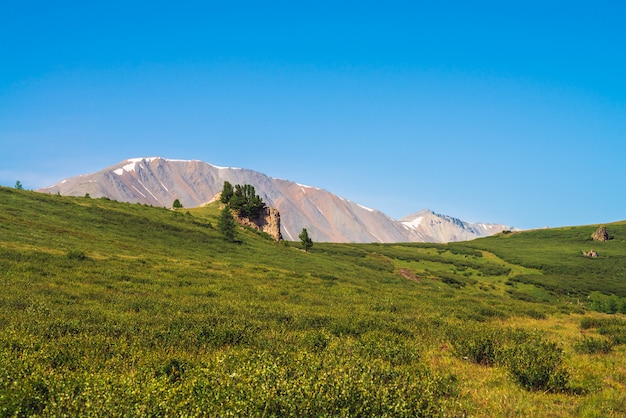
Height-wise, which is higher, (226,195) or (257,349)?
(226,195)

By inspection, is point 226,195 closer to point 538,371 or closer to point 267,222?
point 267,222

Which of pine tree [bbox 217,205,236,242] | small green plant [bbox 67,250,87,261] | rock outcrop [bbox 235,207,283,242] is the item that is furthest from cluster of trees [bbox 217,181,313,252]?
small green plant [bbox 67,250,87,261]

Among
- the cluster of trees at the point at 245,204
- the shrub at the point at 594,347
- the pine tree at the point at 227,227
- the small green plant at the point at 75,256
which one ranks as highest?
the cluster of trees at the point at 245,204

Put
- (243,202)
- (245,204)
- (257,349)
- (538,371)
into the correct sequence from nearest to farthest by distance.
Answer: (538,371), (257,349), (245,204), (243,202)

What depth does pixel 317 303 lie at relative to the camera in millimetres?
23953

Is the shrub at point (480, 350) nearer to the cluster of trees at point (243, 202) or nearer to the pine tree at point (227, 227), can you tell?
the pine tree at point (227, 227)

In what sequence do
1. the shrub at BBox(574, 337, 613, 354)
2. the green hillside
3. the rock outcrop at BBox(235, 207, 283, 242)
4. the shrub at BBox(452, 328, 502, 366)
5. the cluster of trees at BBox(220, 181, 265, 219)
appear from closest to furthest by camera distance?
1. the green hillside
2. the shrub at BBox(452, 328, 502, 366)
3. the shrub at BBox(574, 337, 613, 354)
4. the cluster of trees at BBox(220, 181, 265, 219)
5. the rock outcrop at BBox(235, 207, 283, 242)

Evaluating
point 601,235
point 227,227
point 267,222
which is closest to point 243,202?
point 267,222

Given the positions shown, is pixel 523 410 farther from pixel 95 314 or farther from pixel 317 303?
pixel 317 303

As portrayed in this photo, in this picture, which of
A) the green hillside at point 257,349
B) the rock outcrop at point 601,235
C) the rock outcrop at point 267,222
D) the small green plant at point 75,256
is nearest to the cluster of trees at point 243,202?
the rock outcrop at point 267,222

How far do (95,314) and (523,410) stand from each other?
14126 millimetres

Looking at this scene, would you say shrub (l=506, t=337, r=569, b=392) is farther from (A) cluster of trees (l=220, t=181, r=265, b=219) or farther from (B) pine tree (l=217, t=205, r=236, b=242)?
(A) cluster of trees (l=220, t=181, r=265, b=219)

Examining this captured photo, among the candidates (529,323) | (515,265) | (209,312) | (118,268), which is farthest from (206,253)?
(515,265)

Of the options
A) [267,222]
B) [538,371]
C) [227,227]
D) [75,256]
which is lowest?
[75,256]
